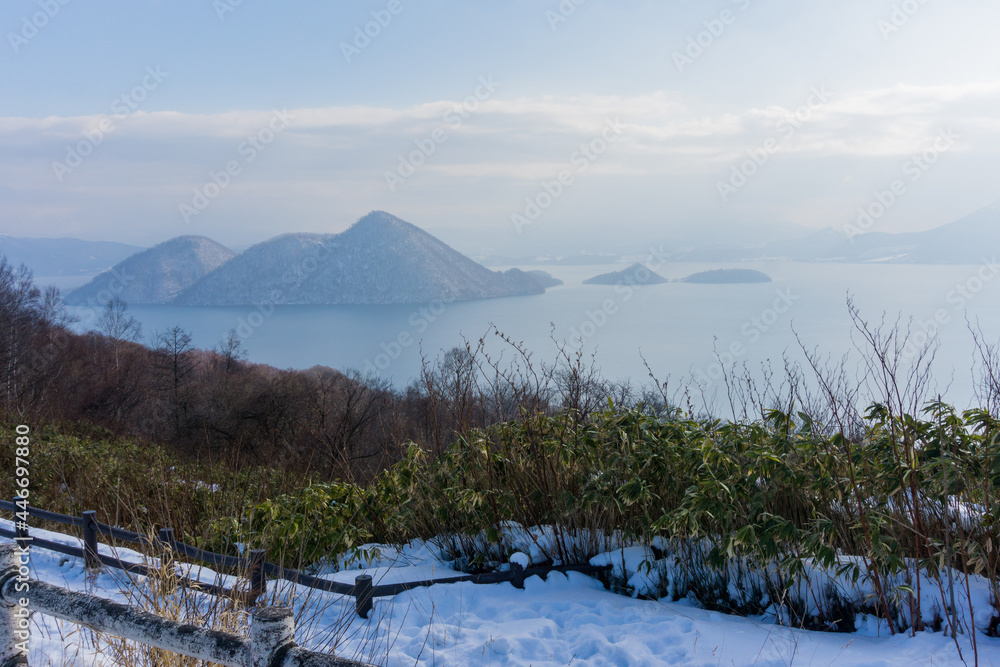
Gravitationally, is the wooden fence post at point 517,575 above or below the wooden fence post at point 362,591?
below

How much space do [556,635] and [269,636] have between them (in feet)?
8.21

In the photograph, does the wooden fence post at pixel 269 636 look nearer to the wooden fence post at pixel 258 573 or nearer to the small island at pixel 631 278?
the wooden fence post at pixel 258 573

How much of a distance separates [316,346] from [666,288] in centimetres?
6217

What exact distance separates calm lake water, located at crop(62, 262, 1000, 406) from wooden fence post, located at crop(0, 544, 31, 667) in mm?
46800

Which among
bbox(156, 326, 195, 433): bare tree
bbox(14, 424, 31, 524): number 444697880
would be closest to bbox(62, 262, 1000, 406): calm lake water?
bbox(156, 326, 195, 433): bare tree

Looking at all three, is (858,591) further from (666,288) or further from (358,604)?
(666,288)

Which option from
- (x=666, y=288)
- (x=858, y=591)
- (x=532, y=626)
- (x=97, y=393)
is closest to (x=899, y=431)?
(x=858, y=591)

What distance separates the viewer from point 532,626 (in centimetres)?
356

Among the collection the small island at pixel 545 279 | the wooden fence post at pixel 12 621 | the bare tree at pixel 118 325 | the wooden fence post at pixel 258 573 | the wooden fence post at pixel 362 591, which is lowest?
the wooden fence post at pixel 362 591

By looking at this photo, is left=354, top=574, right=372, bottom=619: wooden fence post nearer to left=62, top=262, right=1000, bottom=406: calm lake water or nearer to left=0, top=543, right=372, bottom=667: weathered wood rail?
left=0, top=543, right=372, bottom=667: weathered wood rail

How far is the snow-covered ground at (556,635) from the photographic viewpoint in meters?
2.98

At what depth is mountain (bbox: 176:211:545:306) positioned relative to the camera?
4464 inches

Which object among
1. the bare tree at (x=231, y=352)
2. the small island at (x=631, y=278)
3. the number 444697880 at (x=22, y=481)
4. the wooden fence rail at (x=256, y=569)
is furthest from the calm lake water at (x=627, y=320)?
the wooden fence rail at (x=256, y=569)

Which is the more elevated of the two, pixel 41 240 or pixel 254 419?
pixel 41 240
